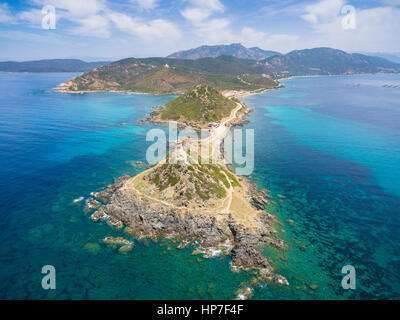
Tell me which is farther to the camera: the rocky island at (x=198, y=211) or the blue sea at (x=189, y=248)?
the rocky island at (x=198, y=211)

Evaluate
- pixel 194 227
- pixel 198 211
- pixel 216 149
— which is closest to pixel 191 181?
pixel 198 211

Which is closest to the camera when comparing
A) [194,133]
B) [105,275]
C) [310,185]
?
[105,275]

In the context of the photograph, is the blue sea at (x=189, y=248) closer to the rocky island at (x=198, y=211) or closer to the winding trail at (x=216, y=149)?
the rocky island at (x=198, y=211)

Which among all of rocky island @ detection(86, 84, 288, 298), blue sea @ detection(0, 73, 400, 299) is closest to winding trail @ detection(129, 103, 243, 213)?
rocky island @ detection(86, 84, 288, 298)

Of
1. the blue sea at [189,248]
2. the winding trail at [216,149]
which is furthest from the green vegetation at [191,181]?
the blue sea at [189,248]

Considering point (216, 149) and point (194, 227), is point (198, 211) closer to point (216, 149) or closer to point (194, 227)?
point (194, 227)

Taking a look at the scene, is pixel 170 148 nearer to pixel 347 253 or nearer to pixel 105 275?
pixel 105 275

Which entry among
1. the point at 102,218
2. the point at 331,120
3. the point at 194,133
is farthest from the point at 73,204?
the point at 331,120

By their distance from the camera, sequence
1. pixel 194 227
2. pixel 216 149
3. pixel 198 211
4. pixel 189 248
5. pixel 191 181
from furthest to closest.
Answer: pixel 216 149
pixel 191 181
pixel 198 211
pixel 194 227
pixel 189 248

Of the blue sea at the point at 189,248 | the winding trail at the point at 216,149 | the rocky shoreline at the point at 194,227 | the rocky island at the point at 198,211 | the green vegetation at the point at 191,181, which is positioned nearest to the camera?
the blue sea at the point at 189,248
